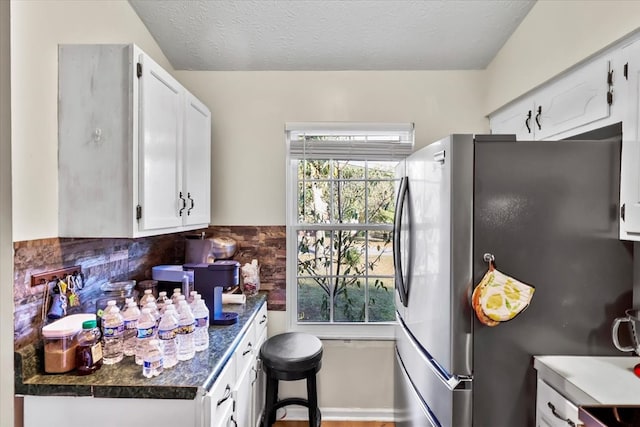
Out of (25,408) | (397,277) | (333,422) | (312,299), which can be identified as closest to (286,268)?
(312,299)

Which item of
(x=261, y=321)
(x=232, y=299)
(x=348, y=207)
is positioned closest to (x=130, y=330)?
(x=232, y=299)

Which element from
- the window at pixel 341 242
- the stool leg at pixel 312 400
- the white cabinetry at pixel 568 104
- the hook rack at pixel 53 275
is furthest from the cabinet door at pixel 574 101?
the hook rack at pixel 53 275

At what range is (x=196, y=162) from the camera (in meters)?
2.01

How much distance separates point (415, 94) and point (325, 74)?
2.12 ft

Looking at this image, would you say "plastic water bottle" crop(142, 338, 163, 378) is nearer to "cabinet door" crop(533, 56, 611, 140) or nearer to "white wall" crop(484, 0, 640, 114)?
"cabinet door" crop(533, 56, 611, 140)

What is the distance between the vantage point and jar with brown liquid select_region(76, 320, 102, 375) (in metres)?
1.23

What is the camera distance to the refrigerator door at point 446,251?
1.30 meters

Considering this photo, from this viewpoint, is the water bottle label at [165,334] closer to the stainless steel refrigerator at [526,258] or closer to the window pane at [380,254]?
the stainless steel refrigerator at [526,258]

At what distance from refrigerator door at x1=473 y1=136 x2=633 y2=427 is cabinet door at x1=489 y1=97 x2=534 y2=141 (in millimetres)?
634

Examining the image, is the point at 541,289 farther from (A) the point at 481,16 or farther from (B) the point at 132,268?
(B) the point at 132,268

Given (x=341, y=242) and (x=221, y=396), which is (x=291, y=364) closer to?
(x=221, y=396)

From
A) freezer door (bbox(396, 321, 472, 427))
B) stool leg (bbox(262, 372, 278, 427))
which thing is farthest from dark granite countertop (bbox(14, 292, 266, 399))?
freezer door (bbox(396, 321, 472, 427))

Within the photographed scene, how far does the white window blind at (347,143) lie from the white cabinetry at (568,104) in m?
0.69

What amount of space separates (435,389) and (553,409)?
1.33 ft
